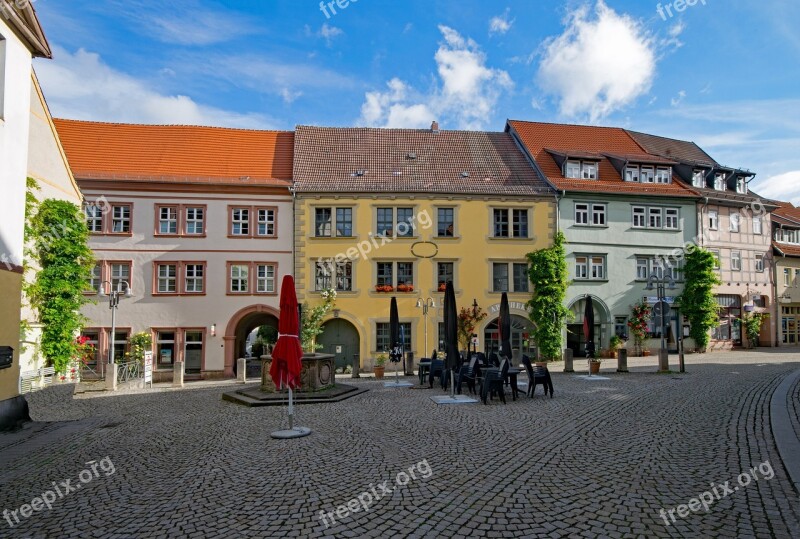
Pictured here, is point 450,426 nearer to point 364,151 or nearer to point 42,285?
point 42,285

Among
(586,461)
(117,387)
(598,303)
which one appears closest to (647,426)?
(586,461)

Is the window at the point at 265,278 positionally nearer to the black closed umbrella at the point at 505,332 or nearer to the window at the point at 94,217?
the window at the point at 94,217

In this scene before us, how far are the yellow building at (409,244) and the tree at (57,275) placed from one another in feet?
32.2

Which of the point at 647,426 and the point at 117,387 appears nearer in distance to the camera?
the point at 647,426

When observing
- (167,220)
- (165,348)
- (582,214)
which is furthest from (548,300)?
(167,220)

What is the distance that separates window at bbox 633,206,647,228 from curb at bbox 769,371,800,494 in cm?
1740

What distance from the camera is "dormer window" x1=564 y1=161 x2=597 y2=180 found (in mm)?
30281

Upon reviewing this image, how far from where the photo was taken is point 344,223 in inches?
1094

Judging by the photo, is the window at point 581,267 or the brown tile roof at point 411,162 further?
the window at point 581,267

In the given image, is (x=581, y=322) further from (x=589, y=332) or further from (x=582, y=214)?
(x=589, y=332)

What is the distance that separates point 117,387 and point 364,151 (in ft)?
56.8

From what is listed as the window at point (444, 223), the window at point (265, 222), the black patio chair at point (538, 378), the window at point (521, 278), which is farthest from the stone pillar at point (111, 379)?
the window at point (521, 278)

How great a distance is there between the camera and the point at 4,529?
541 centimetres

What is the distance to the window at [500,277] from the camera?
2838 centimetres
